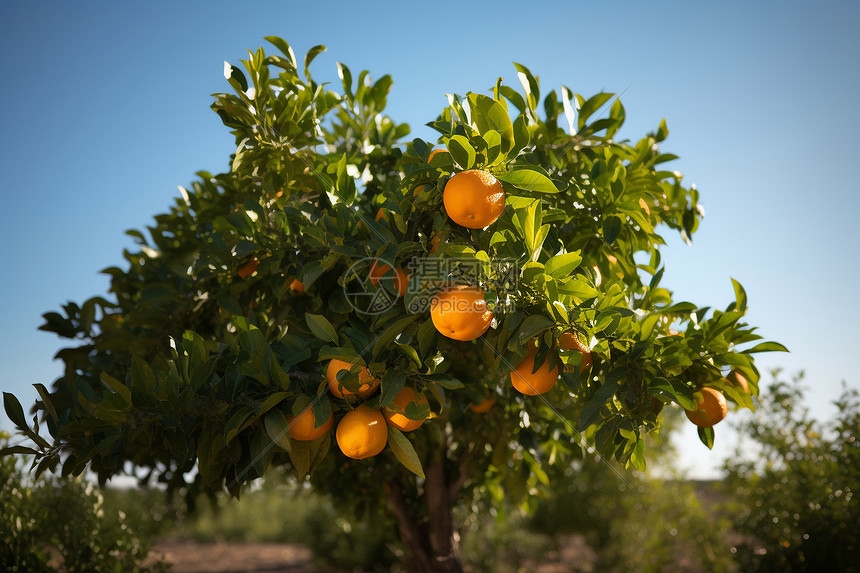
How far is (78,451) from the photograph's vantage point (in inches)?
63.6

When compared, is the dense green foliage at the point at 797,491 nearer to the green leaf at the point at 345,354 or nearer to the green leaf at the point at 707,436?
the green leaf at the point at 707,436

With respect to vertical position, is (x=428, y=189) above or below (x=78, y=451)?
above

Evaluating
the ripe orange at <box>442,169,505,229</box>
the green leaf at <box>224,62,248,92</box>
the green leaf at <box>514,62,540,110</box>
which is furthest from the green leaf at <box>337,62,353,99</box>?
the ripe orange at <box>442,169,505,229</box>

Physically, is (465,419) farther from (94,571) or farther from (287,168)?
(94,571)

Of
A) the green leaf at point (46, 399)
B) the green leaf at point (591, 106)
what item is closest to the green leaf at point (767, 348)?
the green leaf at point (591, 106)

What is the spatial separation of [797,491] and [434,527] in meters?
2.58

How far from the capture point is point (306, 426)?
148cm

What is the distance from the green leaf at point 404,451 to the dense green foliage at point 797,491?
10.8ft

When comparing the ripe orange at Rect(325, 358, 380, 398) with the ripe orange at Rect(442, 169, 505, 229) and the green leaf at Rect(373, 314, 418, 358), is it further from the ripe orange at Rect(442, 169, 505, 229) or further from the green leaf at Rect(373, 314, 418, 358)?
the ripe orange at Rect(442, 169, 505, 229)

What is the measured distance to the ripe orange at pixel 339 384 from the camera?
1409 mm

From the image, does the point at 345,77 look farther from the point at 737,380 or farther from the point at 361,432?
the point at 737,380

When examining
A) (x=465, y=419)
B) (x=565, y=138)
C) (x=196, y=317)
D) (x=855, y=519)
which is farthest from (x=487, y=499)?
(x=565, y=138)

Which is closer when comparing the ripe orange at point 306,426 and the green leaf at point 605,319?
the green leaf at point 605,319

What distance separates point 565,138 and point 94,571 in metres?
3.33
